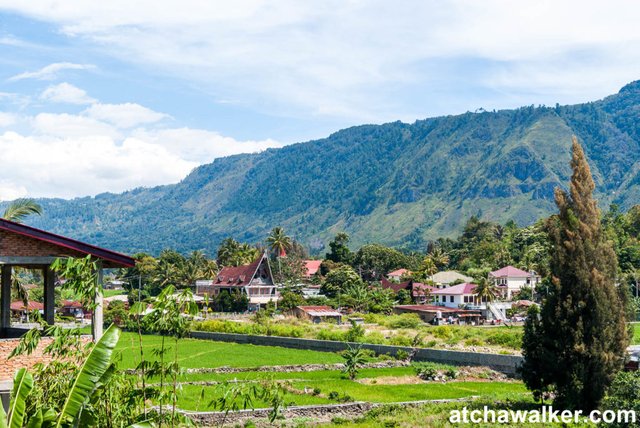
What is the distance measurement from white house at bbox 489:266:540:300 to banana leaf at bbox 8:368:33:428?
3780 inches

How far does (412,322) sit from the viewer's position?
2795 inches

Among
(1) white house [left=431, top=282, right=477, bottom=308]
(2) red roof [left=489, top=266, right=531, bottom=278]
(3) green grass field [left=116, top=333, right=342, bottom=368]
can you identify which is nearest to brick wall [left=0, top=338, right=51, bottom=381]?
(3) green grass field [left=116, top=333, right=342, bottom=368]

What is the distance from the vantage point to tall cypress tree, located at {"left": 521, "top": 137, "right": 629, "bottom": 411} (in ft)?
76.8

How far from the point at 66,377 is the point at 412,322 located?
61.3 metres

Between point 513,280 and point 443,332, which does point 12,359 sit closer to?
point 443,332

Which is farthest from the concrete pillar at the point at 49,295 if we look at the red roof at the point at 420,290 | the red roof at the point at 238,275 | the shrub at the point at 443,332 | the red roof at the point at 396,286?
the red roof at the point at 396,286

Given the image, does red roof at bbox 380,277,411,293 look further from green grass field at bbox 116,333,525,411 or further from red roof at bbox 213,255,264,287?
green grass field at bbox 116,333,525,411

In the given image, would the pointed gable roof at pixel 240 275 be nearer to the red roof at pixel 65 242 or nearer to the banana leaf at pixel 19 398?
the red roof at pixel 65 242

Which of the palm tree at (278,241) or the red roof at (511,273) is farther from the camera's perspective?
the palm tree at (278,241)

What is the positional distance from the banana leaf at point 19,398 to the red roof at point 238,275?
85380 mm

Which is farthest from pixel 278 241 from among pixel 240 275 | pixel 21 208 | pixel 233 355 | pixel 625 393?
pixel 625 393

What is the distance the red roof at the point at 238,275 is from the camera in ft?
313

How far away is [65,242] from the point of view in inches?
635

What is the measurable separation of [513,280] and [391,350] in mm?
58012
